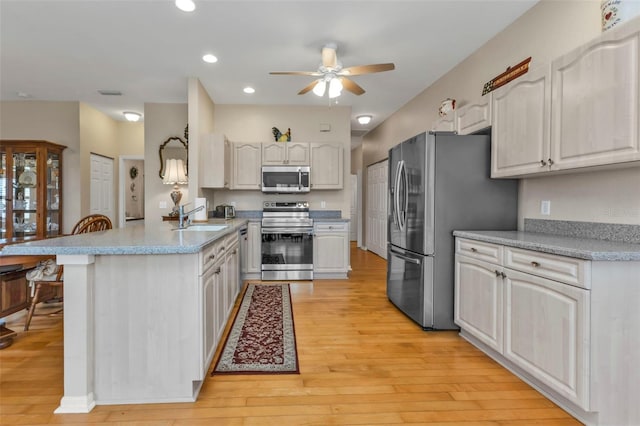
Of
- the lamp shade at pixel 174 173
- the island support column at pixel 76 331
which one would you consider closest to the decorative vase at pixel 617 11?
the island support column at pixel 76 331

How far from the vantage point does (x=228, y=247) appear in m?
2.95

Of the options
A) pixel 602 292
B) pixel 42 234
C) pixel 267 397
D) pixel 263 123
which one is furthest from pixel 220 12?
pixel 42 234

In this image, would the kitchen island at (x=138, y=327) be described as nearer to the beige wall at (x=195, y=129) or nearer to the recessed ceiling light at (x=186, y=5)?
the recessed ceiling light at (x=186, y=5)

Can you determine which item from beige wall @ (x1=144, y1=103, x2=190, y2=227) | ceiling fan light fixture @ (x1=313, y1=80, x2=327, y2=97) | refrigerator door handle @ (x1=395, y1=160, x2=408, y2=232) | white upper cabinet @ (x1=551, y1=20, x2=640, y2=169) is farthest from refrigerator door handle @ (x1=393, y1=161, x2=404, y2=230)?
beige wall @ (x1=144, y1=103, x2=190, y2=227)

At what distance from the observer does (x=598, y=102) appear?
183cm

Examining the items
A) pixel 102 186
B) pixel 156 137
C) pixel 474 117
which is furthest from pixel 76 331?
pixel 102 186

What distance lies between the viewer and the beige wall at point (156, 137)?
17.2 ft

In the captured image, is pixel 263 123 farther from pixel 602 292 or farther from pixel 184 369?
pixel 602 292

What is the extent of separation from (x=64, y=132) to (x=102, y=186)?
1041mm

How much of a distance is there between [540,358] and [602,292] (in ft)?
1.79

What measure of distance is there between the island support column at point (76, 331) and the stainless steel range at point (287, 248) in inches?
118

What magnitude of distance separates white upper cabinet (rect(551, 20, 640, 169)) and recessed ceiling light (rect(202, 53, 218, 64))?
3.15 meters

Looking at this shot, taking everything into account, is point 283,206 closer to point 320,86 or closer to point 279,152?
point 279,152

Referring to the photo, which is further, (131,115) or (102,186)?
(102,186)
